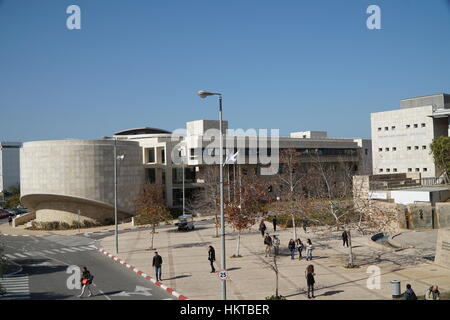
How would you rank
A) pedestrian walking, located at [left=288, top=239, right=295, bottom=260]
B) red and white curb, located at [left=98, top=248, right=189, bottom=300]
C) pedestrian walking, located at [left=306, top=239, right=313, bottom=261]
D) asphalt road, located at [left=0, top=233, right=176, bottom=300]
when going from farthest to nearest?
1. pedestrian walking, located at [left=288, top=239, right=295, bottom=260]
2. pedestrian walking, located at [left=306, top=239, right=313, bottom=261]
3. asphalt road, located at [left=0, top=233, right=176, bottom=300]
4. red and white curb, located at [left=98, top=248, right=189, bottom=300]

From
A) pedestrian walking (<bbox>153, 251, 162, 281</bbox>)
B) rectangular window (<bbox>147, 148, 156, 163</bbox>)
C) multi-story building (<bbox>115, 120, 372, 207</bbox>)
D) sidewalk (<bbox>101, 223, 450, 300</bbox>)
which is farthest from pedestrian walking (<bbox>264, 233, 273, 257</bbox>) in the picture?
rectangular window (<bbox>147, 148, 156, 163</bbox>)

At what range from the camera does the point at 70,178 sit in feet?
173

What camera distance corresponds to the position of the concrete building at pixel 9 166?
108 m

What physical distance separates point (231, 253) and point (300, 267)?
651 cm

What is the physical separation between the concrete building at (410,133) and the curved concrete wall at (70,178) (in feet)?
142

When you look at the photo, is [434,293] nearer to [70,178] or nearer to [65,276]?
[65,276]

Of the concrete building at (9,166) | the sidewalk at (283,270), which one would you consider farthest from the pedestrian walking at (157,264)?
the concrete building at (9,166)

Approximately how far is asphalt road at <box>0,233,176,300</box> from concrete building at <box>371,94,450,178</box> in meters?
51.2

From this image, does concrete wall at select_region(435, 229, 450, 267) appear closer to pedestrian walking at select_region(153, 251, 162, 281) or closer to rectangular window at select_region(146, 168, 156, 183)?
pedestrian walking at select_region(153, 251, 162, 281)

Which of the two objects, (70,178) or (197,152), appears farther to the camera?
(197,152)

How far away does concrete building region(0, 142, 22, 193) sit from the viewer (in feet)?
354

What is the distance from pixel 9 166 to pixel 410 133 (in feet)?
301

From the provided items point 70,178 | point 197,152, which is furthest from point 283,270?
point 197,152

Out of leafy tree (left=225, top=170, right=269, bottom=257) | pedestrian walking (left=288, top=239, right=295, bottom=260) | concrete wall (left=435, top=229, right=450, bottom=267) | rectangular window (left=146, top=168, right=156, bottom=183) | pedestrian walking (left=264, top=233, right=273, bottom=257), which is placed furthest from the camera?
rectangular window (left=146, top=168, right=156, bottom=183)
